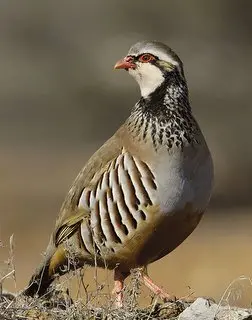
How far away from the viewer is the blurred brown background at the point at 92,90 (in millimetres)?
16344

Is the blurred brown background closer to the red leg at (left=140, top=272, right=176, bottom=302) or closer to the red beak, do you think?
the red beak

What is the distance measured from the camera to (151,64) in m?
6.34

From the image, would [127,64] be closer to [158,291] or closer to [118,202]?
[118,202]

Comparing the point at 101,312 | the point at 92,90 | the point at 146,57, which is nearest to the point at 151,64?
the point at 146,57

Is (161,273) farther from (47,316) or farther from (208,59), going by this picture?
(208,59)

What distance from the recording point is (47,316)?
5.32m

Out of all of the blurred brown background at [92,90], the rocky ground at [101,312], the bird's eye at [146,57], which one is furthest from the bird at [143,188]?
the blurred brown background at [92,90]

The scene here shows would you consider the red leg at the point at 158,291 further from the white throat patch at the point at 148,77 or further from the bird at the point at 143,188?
the white throat patch at the point at 148,77

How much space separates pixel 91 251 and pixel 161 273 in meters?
5.44

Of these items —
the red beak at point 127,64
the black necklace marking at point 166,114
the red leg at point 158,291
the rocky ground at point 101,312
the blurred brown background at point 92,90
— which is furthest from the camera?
the blurred brown background at point 92,90

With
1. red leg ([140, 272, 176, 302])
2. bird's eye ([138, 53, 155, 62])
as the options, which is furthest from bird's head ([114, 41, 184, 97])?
red leg ([140, 272, 176, 302])

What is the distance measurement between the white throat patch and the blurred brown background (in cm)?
763

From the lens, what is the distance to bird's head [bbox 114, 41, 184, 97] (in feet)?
20.7

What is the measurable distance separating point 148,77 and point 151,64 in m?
0.07
